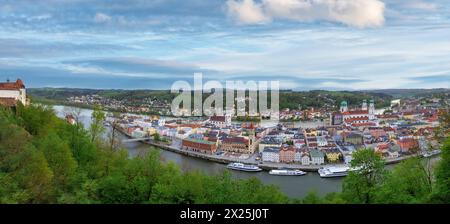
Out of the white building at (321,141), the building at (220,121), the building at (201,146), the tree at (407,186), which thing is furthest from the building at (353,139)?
the tree at (407,186)

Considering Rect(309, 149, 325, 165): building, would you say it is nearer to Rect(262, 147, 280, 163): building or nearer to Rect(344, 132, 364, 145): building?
Rect(262, 147, 280, 163): building

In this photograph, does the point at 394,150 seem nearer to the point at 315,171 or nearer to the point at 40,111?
the point at 315,171

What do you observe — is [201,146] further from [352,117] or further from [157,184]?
[352,117]

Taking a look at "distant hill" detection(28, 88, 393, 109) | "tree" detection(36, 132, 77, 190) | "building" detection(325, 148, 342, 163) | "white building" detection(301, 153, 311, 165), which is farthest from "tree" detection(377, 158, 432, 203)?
"distant hill" detection(28, 88, 393, 109)

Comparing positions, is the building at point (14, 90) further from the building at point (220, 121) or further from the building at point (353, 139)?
the building at point (220, 121)
